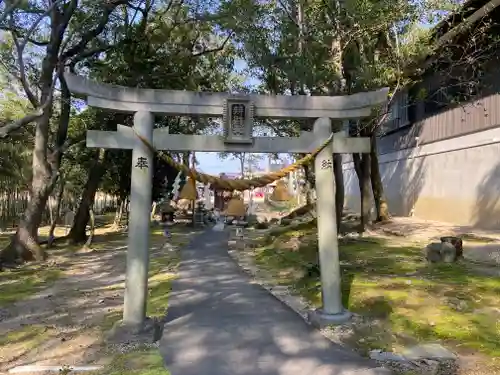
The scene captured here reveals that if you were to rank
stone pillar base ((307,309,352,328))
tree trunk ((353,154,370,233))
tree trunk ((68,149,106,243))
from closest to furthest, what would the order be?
stone pillar base ((307,309,352,328)) → tree trunk ((353,154,370,233)) → tree trunk ((68,149,106,243))

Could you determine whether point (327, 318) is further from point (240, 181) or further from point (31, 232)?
point (31, 232)

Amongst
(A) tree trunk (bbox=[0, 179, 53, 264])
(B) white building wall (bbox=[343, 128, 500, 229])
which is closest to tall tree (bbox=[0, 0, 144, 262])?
(A) tree trunk (bbox=[0, 179, 53, 264])

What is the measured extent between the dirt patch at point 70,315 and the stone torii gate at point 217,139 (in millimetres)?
768

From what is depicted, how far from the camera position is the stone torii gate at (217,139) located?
6.15 m

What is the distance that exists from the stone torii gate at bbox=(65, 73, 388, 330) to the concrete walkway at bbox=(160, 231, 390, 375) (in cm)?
59

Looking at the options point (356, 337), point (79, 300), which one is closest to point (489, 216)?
point (356, 337)

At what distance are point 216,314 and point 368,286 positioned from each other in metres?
2.64

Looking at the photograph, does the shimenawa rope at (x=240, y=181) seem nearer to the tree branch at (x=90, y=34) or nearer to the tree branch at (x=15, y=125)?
the tree branch at (x=15, y=125)

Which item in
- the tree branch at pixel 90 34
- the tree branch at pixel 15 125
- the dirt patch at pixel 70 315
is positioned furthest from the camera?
the tree branch at pixel 90 34

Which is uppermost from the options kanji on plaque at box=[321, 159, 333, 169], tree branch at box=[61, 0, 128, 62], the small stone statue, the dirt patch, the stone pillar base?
tree branch at box=[61, 0, 128, 62]

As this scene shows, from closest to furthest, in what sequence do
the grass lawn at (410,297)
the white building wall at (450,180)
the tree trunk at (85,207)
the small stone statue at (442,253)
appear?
1. the grass lawn at (410,297)
2. the small stone statue at (442,253)
3. the white building wall at (450,180)
4. the tree trunk at (85,207)

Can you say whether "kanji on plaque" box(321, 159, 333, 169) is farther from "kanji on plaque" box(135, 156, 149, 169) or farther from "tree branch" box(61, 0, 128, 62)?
"tree branch" box(61, 0, 128, 62)

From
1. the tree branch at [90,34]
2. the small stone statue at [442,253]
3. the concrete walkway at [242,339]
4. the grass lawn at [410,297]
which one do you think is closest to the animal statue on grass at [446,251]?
the small stone statue at [442,253]

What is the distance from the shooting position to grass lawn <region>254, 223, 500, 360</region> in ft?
19.2
